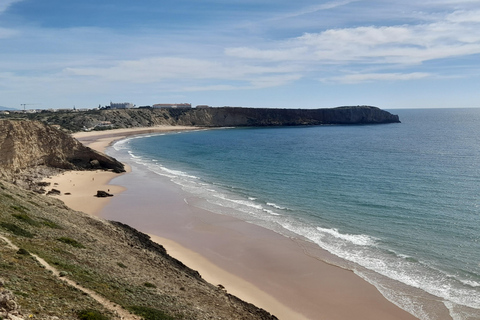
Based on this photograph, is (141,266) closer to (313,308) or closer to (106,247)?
(106,247)

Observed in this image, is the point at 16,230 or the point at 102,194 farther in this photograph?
the point at 102,194

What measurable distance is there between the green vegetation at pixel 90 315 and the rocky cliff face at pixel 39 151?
31.1 m

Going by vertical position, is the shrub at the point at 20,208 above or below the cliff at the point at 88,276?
above

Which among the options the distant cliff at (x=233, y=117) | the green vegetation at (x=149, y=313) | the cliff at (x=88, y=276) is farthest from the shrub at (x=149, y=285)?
the distant cliff at (x=233, y=117)

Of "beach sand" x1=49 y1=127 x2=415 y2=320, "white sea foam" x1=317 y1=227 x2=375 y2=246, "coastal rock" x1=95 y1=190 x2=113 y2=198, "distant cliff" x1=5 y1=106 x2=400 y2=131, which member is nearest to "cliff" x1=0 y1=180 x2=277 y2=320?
"beach sand" x1=49 y1=127 x2=415 y2=320

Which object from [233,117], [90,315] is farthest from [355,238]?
[233,117]

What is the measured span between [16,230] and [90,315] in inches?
376

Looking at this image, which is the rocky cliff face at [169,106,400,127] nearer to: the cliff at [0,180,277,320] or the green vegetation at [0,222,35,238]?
the cliff at [0,180,277,320]

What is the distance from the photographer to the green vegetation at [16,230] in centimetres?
1830

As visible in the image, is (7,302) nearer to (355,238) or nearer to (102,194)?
(355,238)

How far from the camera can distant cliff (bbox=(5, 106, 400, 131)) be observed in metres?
148

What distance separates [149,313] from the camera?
13344mm

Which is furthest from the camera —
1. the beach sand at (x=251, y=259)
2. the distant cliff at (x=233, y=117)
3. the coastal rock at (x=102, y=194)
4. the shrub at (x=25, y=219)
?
the distant cliff at (x=233, y=117)

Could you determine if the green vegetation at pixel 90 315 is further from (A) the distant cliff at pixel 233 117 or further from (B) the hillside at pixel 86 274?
(A) the distant cliff at pixel 233 117
